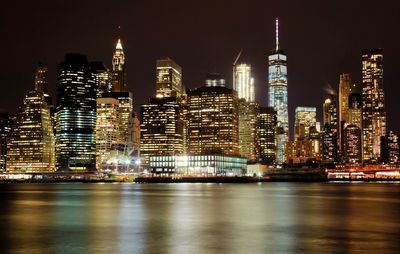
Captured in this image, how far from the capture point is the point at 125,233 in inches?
1683

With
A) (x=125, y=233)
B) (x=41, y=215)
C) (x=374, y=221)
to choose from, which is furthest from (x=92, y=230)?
(x=374, y=221)

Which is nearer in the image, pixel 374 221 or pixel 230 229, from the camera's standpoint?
pixel 230 229

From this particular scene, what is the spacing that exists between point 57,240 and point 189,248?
31.5 ft

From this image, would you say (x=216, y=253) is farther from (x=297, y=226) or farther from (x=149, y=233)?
(x=297, y=226)

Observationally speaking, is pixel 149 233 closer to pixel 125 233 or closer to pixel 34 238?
pixel 125 233

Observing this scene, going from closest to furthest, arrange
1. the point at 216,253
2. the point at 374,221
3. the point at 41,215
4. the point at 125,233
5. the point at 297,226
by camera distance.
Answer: the point at 216,253
the point at 125,233
the point at 297,226
the point at 374,221
the point at 41,215

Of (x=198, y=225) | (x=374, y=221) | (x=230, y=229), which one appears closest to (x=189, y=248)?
(x=230, y=229)

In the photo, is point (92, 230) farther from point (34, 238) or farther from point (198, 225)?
point (198, 225)

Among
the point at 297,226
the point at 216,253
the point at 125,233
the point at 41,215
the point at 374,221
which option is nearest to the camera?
the point at 216,253

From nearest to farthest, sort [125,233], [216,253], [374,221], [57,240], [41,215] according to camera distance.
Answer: [216,253] → [57,240] → [125,233] → [374,221] → [41,215]

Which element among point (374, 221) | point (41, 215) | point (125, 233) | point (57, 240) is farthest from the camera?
point (41, 215)

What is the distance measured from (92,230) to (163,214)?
53.2 ft

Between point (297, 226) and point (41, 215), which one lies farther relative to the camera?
point (41, 215)

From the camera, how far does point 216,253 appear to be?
3288 centimetres
